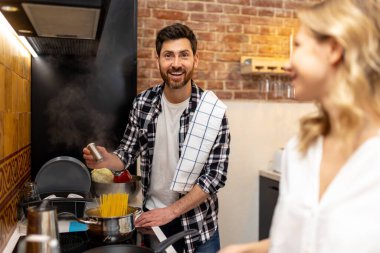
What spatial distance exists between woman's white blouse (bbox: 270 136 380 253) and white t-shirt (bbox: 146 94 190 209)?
113 cm

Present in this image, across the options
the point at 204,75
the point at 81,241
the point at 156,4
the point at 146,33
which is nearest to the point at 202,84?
the point at 204,75

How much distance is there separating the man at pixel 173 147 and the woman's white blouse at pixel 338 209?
1.00 meters

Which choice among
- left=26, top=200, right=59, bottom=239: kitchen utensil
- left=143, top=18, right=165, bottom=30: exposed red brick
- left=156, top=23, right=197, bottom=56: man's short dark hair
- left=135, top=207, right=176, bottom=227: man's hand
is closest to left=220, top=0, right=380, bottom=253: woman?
left=26, top=200, right=59, bottom=239: kitchen utensil

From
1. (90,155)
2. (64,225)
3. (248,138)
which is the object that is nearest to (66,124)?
(90,155)

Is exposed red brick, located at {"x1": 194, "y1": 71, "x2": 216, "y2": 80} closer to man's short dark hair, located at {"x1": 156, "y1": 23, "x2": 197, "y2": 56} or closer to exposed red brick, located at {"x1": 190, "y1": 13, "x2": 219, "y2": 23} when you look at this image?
exposed red brick, located at {"x1": 190, "y1": 13, "x2": 219, "y2": 23}

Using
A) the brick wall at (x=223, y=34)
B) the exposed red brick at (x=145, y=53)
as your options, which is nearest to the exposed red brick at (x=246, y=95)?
the brick wall at (x=223, y=34)

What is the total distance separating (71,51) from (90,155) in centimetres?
60

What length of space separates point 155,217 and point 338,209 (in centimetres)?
104

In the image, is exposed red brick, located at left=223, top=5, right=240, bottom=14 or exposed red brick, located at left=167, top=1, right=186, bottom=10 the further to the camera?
exposed red brick, located at left=223, top=5, right=240, bottom=14

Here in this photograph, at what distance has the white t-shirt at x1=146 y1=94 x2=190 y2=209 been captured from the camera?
1.99 meters

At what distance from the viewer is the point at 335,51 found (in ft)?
2.64

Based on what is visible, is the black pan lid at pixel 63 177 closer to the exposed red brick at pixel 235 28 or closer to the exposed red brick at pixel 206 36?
the exposed red brick at pixel 206 36

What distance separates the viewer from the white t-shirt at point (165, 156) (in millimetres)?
1986

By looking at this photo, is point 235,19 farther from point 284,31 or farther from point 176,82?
point 176,82
